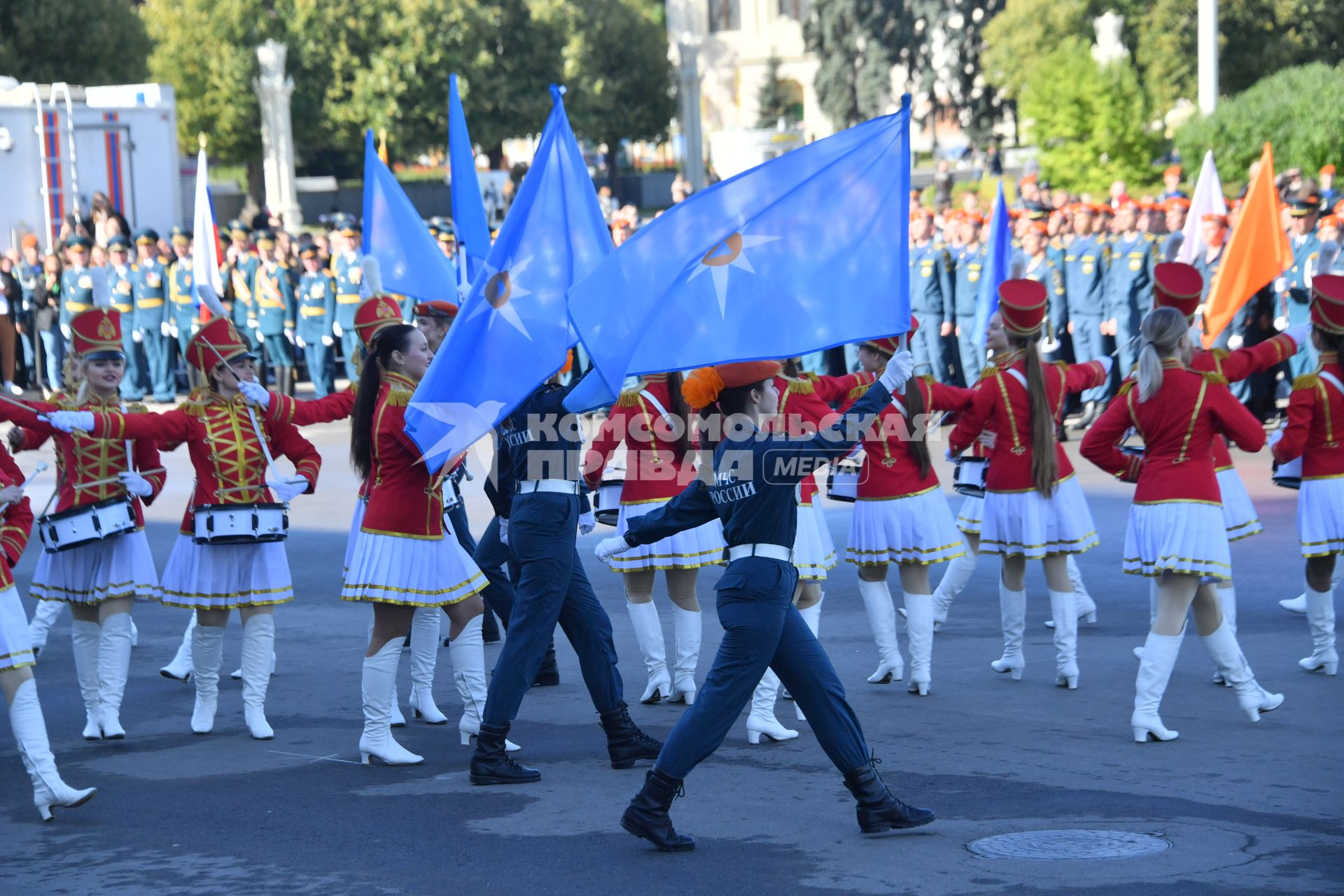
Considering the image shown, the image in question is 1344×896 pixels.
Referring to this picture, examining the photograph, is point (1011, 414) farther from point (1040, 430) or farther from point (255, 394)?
point (255, 394)

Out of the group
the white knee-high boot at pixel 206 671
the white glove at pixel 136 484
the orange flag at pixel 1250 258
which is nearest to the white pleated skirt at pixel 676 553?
the white knee-high boot at pixel 206 671

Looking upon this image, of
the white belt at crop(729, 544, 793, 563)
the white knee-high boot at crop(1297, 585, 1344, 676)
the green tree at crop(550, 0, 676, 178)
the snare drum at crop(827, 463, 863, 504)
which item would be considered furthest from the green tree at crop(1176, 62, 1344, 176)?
the green tree at crop(550, 0, 676, 178)

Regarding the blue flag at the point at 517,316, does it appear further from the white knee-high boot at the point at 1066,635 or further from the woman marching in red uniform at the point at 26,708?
the white knee-high boot at the point at 1066,635

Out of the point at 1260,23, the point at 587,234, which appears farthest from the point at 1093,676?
the point at 1260,23

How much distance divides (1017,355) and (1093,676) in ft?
5.27

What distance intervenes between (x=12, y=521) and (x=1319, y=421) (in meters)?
5.91

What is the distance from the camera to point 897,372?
5.79 m

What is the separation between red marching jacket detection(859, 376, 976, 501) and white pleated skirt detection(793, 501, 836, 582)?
1.38 ft

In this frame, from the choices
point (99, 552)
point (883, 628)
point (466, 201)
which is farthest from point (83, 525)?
point (883, 628)

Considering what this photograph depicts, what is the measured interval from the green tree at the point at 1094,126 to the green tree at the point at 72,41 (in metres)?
23.7

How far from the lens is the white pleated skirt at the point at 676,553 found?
26.0ft

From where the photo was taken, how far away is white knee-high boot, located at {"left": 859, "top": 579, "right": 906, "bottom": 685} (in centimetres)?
809

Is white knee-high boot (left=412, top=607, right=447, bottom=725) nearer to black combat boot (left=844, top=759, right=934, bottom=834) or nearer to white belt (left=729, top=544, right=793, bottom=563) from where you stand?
white belt (left=729, top=544, right=793, bottom=563)

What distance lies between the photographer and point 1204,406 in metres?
7.17
